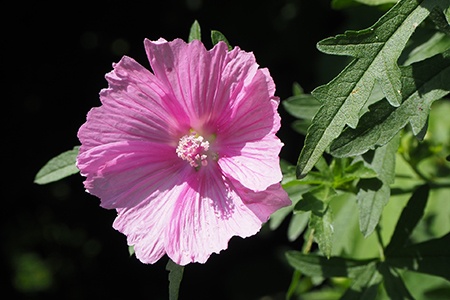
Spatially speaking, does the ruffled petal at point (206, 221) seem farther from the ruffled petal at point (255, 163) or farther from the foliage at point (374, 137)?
the foliage at point (374, 137)

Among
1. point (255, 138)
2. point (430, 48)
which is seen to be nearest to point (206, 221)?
point (255, 138)

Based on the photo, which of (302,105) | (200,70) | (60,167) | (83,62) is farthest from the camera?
(83,62)

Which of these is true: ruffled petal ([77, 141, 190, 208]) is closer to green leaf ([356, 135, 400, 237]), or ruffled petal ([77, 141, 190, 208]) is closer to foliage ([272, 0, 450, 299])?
foliage ([272, 0, 450, 299])

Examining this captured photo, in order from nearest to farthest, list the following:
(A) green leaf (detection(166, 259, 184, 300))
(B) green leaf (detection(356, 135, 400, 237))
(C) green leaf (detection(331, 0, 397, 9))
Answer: (A) green leaf (detection(166, 259, 184, 300)) → (B) green leaf (detection(356, 135, 400, 237)) → (C) green leaf (detection(331, 0, 397, 9))

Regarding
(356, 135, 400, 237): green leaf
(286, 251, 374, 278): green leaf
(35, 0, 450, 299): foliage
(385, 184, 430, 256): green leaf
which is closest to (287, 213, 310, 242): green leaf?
(35, 0, 450, 299): foliage

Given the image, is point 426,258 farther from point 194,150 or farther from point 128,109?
point 128,109

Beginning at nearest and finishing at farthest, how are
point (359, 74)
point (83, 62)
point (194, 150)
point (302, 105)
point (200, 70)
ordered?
point (359, 74), point (200, 70), point (194, 150), point (302, 105), point (83, 62)
